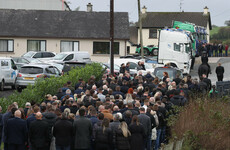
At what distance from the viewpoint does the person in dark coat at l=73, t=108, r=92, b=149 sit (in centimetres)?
1369

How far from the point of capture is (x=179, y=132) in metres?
16.4

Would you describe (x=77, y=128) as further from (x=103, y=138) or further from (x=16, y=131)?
(x=16, y=131)

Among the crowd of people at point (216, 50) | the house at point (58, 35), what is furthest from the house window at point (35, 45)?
the crowd of people at point (216, 50)

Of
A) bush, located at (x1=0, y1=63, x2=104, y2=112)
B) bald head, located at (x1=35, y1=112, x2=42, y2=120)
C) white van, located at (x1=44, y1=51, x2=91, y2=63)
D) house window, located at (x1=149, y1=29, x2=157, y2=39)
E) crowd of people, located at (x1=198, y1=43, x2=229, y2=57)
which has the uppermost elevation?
house window, located at (x1=149, y1=29, x2=157, y2=39)

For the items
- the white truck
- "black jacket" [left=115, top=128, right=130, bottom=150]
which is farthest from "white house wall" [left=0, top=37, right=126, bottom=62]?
"black jacket" [left=115, top=128, right=130, bottom=150]

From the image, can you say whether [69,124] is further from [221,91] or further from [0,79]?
Answer: [0,79]

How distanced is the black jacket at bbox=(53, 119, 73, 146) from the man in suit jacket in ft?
2.82

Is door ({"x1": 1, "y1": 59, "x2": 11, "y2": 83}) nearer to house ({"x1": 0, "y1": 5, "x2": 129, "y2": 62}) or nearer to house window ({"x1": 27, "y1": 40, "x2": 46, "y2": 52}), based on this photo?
house ({"x1": 0, "y1": 5, "x2": 129, "y2": 62})

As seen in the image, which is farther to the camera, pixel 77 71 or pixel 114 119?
pixel 77 71

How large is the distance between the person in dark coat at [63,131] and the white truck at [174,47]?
23.9 meters

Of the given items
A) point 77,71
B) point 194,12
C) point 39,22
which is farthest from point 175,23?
point 194,12

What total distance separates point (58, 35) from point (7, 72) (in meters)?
23.4

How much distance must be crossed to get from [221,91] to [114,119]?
11.1m

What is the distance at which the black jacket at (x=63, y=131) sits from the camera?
13.8m
